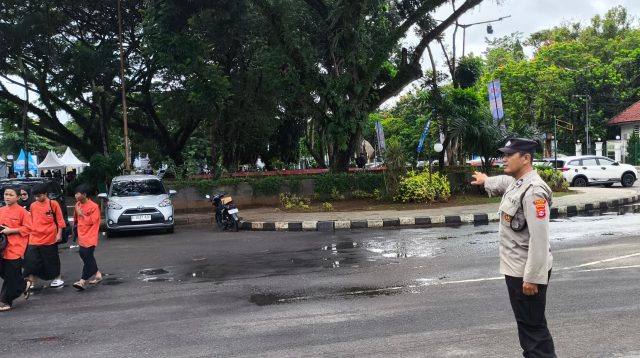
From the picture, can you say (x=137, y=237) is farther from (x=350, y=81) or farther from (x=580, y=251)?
(x=580, y=251)

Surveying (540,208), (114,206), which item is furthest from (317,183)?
(540,208)

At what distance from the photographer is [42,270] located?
7988 millimetres

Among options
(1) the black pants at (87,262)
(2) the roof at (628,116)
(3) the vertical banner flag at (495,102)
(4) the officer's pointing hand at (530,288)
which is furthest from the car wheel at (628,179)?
(4) the officer's pointing hand at (530,288)

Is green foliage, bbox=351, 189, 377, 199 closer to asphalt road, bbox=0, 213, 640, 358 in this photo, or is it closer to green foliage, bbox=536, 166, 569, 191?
green foliage, bbox=536, 166, 569, 191

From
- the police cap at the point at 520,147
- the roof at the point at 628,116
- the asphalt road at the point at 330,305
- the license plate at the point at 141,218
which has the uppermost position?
the roof at the point at 628,116

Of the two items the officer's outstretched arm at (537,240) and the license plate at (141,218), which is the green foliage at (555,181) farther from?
the officer's outstretched arm at (537,240)

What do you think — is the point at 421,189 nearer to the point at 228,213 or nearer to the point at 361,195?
the point at 361,195

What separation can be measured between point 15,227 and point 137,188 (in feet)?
29.4

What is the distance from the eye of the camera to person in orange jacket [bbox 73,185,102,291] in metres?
8.18

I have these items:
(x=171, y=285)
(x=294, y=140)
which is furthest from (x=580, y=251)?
(x=294, y=140)

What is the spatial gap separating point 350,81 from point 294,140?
1571 cm

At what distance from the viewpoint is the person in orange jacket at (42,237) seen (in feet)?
25.9

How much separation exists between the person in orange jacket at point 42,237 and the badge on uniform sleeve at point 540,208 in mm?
6908

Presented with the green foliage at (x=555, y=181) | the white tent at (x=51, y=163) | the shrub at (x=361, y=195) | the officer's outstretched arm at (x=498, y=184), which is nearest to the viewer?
the officer's outstretched arm at (x=498, y=184)
